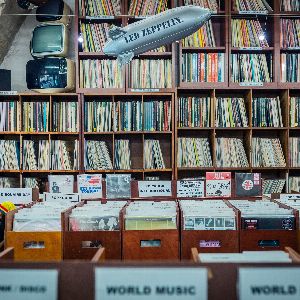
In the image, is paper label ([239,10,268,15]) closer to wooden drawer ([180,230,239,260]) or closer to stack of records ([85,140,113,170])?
stack of records ([85,140,113,170])

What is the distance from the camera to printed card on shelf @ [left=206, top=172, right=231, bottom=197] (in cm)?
276

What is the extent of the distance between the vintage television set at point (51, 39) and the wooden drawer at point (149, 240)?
277cm

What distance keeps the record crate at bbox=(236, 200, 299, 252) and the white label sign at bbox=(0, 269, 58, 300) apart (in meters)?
1.19

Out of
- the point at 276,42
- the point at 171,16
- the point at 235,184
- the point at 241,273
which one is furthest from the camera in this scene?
the point at 276,42

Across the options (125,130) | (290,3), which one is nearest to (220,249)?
(125,130)

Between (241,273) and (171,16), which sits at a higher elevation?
(171,16)

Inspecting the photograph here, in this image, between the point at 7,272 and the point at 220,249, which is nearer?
the point at 7,272

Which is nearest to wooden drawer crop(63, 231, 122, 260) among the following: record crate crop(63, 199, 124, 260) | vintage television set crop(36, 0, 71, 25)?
record crate crop(63, 199, 124, 260)

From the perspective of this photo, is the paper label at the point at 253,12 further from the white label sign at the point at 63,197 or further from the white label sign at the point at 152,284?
the white label sign at the point at 152,284

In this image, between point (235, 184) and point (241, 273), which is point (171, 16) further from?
point (241, 273)

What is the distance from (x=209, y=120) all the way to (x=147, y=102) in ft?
2.12

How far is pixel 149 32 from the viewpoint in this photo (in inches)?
97.4

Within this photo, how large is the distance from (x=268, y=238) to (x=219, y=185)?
0.73 m

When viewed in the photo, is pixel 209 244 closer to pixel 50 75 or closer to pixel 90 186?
pixel 90 186
